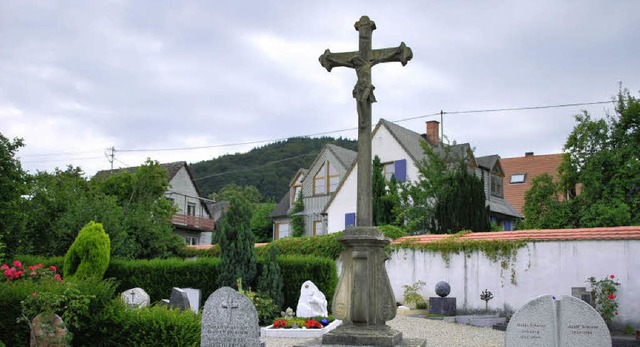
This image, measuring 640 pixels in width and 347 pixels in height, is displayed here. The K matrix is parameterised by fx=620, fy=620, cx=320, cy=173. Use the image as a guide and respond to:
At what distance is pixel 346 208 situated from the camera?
32812 mm

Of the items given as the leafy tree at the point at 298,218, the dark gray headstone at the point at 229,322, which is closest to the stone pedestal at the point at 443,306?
the dark gray headstone at the point at 229,322

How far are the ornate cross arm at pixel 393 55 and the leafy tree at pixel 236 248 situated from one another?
33.4 feet

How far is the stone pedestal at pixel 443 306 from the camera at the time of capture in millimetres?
18344

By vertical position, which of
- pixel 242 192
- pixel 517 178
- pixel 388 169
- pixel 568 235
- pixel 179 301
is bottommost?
pixel 179 301

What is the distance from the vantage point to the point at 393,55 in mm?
9273

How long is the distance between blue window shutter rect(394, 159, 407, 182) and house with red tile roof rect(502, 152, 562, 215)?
34.6ft

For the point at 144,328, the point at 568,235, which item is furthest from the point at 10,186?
the point at 568,235

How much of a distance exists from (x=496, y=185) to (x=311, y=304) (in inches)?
841

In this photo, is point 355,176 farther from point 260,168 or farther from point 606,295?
point 260,168

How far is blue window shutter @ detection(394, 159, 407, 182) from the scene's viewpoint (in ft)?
103

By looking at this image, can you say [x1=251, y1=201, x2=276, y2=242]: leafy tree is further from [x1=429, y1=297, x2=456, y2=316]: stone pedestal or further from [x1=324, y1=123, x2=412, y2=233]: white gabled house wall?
[x1=429, y1=297, x2=456, y2=316]: stone pedestal

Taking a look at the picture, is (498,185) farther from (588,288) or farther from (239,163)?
(239,163)

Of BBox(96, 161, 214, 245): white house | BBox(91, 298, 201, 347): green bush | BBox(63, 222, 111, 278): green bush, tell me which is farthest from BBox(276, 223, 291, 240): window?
BBox(91, 298, 201, 347): green bush

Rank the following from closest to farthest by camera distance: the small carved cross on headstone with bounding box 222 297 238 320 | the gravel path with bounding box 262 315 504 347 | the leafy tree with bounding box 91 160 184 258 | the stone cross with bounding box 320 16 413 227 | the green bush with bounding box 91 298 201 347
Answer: the small carved cross on headstone with bounding box 222 297 238 320 → the stone cross with bounding box 320 16 413 227 → the green bush with bounding box 91 298 201 347 → the gravel path with bounding box 262 315 504 347 → the leafy tree with bounding box 91 160 184 258
